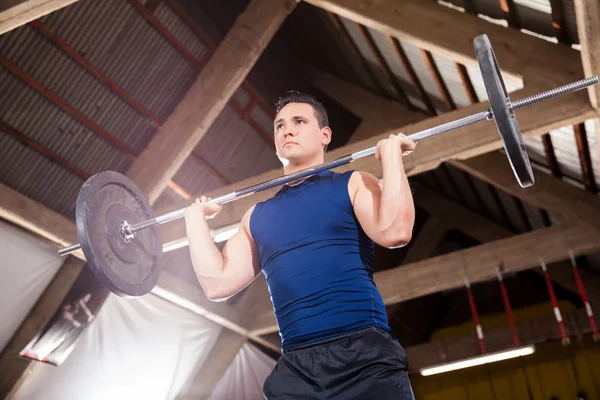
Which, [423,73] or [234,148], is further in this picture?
[234,148]

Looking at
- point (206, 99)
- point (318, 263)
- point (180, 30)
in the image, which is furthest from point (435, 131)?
point (180, 30)

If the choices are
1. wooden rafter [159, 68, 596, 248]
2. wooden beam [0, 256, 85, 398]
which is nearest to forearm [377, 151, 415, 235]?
wooden rafter [159, 68, 596, 248]

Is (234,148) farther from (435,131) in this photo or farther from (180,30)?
(435,131)

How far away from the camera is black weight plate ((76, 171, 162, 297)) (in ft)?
7.55

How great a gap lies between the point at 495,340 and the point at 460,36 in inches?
182

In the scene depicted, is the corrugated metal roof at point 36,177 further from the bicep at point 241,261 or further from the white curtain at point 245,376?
the bicep at point 241,261

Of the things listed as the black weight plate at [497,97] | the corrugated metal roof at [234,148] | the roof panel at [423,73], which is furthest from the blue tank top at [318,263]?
the corrugated metal roof at [234,148]

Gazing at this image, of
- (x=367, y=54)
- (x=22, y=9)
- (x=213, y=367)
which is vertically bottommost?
(x=213, y=367)

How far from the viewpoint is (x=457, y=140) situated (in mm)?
4332

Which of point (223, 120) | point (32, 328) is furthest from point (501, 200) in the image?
point (32, 328)

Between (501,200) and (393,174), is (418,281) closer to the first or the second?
(501,200)

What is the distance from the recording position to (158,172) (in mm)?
A: 5059

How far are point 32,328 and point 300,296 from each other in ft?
13.1

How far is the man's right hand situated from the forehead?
0.42 metres
